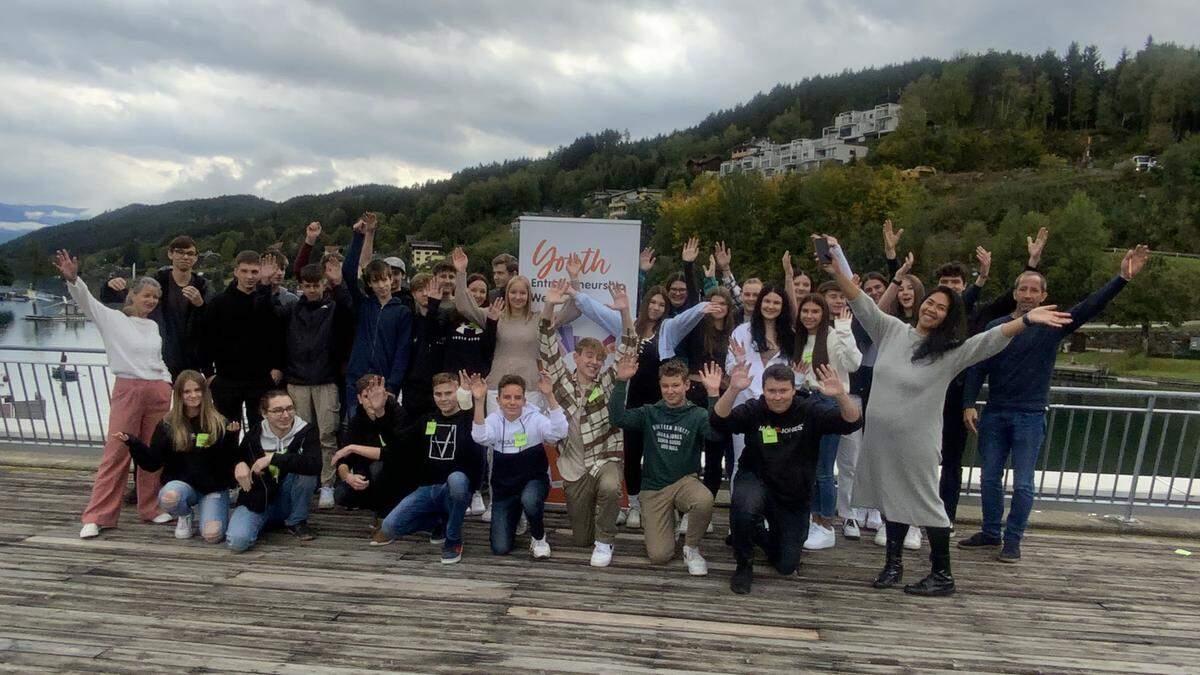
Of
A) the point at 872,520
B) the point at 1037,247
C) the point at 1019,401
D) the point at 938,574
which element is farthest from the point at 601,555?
the point at 1037,247

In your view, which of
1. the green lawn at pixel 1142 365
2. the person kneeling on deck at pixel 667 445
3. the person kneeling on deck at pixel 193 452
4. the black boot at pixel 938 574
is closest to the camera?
the black boot at pixel 938 574

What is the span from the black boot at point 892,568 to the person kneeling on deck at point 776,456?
524mm

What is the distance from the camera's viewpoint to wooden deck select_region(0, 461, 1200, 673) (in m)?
3.35

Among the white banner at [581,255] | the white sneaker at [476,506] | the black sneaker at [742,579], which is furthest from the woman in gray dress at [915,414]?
the white sneaker at [476,506]

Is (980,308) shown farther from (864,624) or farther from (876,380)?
(864,624)

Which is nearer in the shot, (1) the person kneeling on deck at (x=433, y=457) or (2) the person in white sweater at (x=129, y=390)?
(1) the person kneeling on deck at (x=433, y=457)

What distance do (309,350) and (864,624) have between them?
4.38 metres

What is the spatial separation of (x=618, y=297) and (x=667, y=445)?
1167 millimetres

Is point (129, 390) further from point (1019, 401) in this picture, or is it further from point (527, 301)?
point (1019, 401)

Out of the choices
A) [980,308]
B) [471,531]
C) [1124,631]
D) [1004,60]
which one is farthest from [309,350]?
[1004,60]

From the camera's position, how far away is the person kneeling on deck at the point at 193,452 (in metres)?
4.77

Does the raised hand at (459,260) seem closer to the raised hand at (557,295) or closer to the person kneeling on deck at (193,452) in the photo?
the raised hand at (557,295)

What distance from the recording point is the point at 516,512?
15.4 feet

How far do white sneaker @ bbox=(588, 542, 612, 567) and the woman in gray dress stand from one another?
1714 mm
